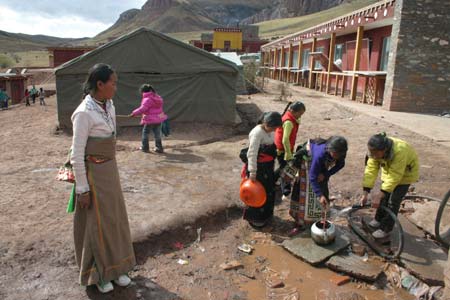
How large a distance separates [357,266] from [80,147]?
8.68 ft

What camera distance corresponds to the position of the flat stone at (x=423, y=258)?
3.18 meters

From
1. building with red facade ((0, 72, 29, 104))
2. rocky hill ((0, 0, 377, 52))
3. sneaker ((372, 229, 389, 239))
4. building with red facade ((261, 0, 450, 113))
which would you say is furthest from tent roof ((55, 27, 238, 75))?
rocky hill ((0, 0, 377, 52))

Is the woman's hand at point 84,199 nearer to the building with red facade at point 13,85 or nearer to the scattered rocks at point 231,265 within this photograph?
the scattered rocks at point 231,265

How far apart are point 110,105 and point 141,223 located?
70.5 inches

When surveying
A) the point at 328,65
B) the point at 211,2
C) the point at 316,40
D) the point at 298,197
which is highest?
the point at 211,2

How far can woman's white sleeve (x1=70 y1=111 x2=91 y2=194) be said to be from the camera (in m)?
2.42

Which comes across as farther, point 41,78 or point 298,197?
point 41,78

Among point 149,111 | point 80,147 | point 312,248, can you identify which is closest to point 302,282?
point 312,248

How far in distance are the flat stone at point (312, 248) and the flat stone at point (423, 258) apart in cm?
58

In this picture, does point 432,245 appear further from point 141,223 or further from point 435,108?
point 435,108

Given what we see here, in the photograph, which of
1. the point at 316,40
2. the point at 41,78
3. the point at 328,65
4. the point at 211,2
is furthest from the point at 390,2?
the point at 211,2

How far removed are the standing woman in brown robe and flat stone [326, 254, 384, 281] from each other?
1941mm

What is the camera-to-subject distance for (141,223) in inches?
159

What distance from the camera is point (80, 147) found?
2.44m
